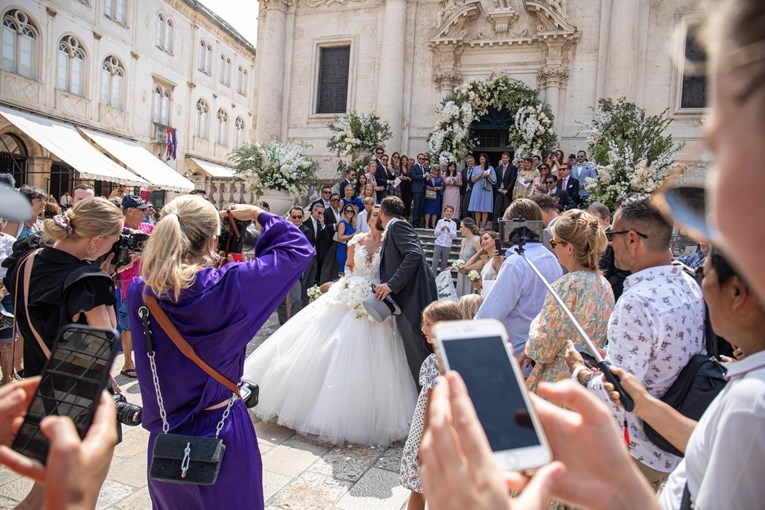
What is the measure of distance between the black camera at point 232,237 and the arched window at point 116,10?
94.7ft

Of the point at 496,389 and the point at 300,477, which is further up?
the point at 496,389

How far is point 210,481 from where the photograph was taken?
7.51 ft

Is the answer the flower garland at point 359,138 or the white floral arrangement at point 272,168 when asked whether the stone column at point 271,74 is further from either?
the white floral arrangement at point 272,168

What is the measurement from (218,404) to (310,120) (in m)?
16.6

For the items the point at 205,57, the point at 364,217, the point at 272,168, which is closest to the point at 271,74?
the point at 272,168

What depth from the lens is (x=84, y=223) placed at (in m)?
3.12

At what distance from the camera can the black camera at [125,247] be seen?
3.65 m

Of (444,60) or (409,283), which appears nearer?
(409,283)

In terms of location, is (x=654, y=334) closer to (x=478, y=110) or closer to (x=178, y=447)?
(x=178, y=447)

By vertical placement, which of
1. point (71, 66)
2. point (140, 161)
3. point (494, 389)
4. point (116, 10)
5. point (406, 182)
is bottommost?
point (494, 389)

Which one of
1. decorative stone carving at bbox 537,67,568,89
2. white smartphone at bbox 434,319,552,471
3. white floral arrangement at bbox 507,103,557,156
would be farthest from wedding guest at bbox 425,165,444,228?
white smartphone at bbox 434,319,552,471

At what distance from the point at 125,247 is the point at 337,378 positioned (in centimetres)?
232

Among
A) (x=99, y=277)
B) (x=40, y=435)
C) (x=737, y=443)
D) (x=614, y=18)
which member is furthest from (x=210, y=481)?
(x=614, y=18)

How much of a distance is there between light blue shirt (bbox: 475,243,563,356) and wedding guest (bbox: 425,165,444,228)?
9.59 metres
